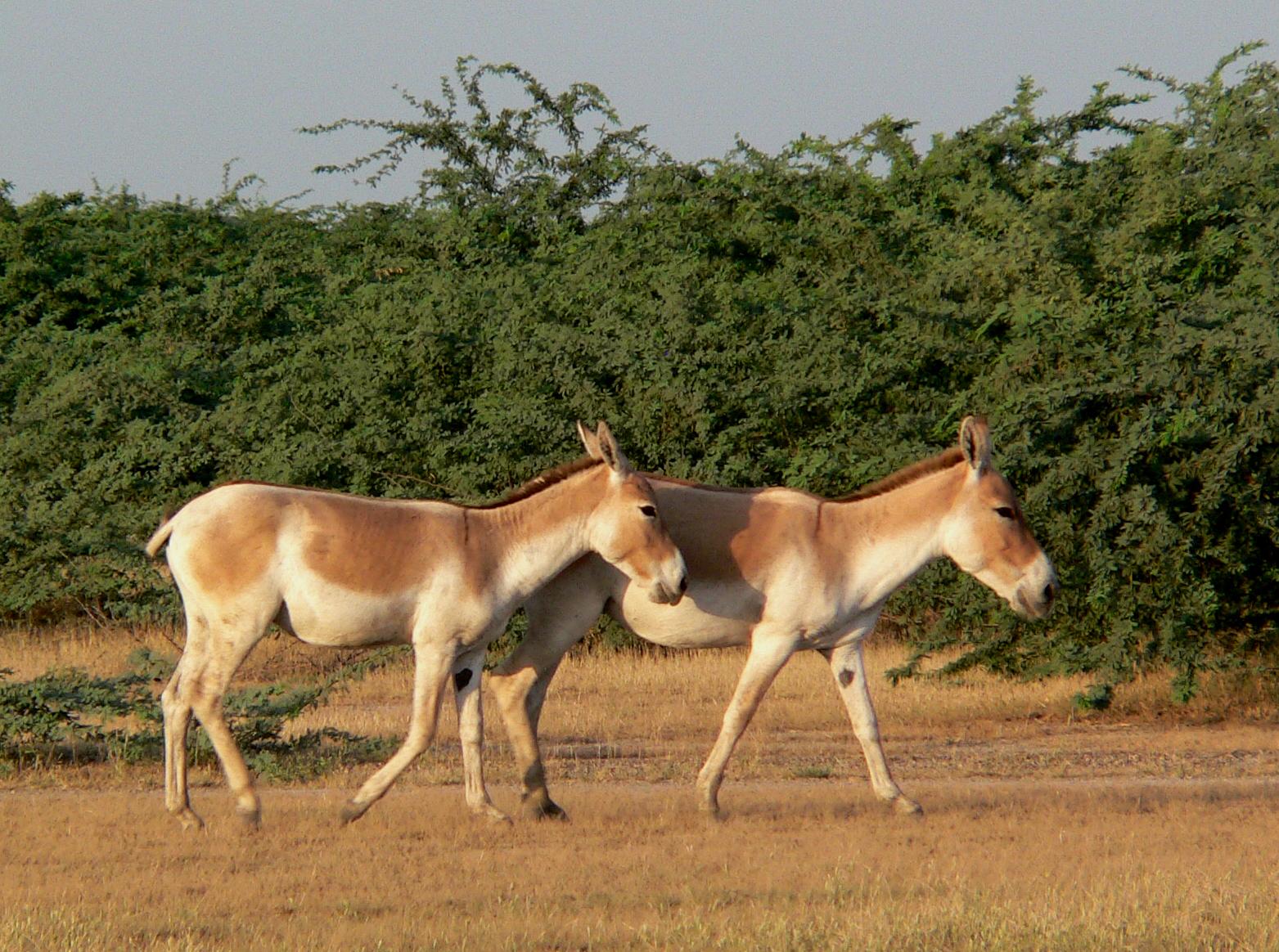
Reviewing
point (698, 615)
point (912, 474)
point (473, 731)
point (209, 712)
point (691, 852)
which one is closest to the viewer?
point (691, 852)

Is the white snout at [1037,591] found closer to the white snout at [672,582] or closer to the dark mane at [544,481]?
the white snout at [672,582]

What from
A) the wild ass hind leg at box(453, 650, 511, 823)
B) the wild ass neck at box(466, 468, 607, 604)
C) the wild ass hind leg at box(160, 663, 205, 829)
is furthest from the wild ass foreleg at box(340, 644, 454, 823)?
the wild ass hind leg at box(160, 663, 205, 829)

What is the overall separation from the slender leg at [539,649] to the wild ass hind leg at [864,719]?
4.33ft

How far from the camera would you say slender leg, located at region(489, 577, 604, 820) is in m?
9.05

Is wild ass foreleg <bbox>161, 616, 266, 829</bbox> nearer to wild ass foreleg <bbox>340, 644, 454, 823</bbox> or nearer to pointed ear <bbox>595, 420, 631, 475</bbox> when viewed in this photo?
wild ass foreleg <bbox>340, 644, 454, 823</bbox>

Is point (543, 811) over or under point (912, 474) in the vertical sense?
under

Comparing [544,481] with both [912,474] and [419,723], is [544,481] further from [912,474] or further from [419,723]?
[912,474]

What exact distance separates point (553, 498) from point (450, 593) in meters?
0.75

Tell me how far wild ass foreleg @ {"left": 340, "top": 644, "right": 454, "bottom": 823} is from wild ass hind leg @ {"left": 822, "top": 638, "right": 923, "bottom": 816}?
2096mm

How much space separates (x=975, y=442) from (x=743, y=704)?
1835 mm

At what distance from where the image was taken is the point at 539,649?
9133 mm

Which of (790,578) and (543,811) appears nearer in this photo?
(543,811)

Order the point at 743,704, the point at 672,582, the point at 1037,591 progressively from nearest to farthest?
the point at 672,582 < the point at 743,704 < the point at 1037,591

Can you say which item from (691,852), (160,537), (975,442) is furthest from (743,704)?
(160,537)
